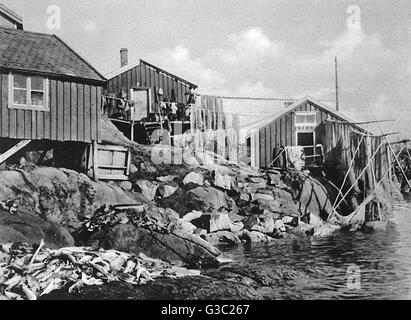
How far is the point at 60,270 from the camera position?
409 inches

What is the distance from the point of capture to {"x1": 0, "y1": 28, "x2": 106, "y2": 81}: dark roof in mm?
16406

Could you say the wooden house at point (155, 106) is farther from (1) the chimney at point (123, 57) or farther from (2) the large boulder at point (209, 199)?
(2) the large boulder at point (209, 199)

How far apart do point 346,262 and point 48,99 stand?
11.8 m

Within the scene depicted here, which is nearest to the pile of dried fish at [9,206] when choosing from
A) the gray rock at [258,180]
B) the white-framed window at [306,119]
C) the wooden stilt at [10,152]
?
the wooden stilt at [10,152]

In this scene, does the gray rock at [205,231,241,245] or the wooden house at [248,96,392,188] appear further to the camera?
the wooden house at [248,96,392,188]

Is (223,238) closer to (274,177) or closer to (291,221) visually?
(291,221)

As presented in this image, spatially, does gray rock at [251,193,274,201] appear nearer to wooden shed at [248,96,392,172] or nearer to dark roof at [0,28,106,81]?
wooden shed at [248,96,392,172]

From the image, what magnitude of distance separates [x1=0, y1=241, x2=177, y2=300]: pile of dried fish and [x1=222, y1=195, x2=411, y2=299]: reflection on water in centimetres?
324

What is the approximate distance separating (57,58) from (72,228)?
274 inches

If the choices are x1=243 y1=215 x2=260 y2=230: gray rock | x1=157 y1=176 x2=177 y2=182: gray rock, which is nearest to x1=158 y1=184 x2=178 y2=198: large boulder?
x1=157 y1=176 x2=177 y2=182: gray rock

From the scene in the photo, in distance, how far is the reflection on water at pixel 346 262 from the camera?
Answer: 10992 millimetres

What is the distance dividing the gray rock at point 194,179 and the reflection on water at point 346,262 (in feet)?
18.6

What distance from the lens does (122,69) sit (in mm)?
29547

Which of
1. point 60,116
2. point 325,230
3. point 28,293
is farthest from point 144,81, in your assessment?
point 28,293
